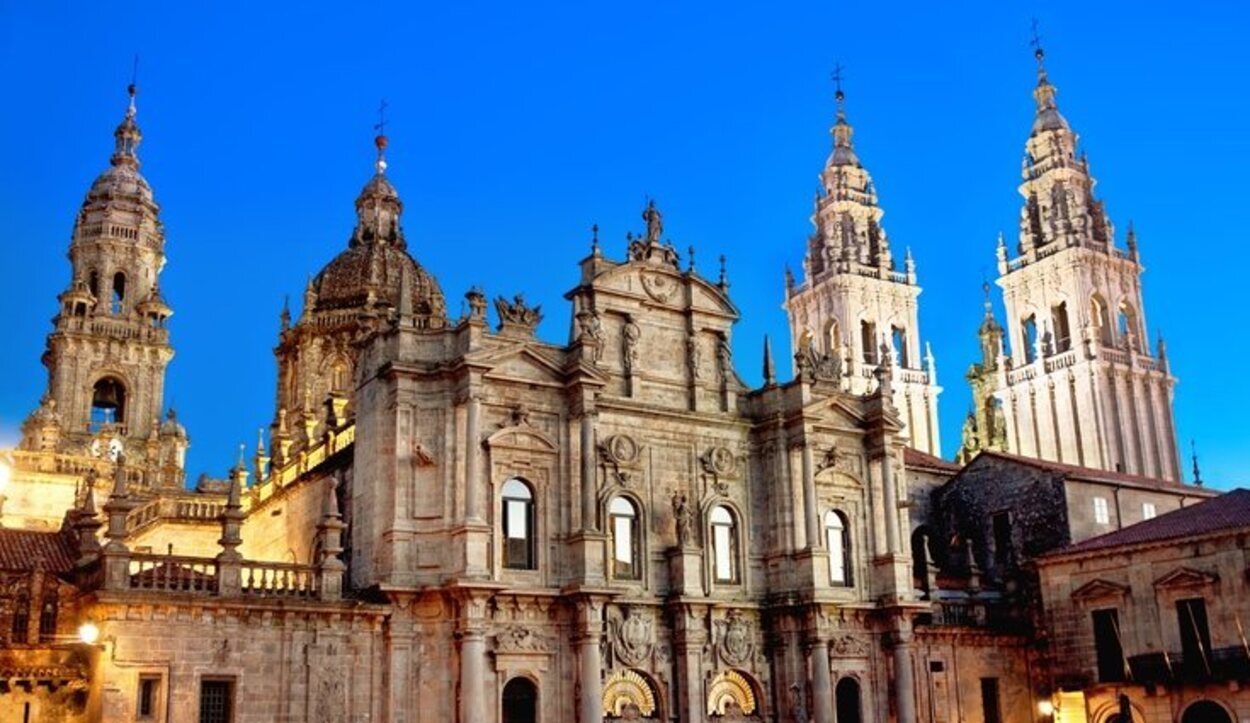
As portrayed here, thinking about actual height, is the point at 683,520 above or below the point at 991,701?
above

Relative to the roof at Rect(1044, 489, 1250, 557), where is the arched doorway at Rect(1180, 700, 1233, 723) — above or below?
below

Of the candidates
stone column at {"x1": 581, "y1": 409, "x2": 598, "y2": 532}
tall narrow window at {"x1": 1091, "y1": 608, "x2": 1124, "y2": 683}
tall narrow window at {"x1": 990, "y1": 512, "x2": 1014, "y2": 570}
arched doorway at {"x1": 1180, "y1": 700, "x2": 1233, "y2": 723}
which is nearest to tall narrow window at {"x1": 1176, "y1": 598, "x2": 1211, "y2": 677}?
arched doorway at {"x1": 1180, "y1": 700, "x2": 1233, "y2": 723}

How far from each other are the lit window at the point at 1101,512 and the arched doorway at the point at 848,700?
429 inches

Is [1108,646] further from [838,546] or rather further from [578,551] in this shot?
[578,551]

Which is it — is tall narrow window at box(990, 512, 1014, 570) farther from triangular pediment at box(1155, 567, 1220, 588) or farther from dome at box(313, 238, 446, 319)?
dome at box(313, 238, 446, 319)

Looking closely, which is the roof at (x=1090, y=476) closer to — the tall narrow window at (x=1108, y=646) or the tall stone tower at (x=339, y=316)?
the tall narrow window at (x=1108, y=646)

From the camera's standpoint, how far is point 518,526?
31.4 meters

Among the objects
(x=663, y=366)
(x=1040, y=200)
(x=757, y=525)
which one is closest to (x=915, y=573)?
(x=757, y=525)

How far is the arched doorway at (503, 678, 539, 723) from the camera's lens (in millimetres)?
30000

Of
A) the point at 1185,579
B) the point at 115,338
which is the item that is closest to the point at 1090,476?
the point at 1185,579

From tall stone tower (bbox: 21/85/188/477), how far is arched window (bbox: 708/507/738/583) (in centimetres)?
3024

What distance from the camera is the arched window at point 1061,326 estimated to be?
72625 mm

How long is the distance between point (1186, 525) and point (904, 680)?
8.92m

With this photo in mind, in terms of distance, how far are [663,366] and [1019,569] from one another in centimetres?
1362
